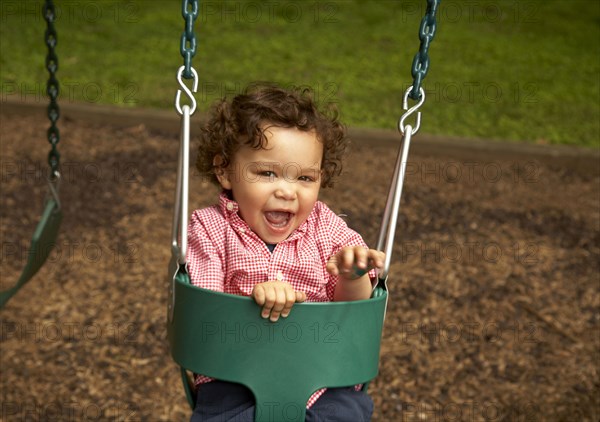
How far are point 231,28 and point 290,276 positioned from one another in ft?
19.8

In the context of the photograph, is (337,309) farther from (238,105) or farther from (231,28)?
(231,28)

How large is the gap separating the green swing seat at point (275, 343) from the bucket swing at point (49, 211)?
966 mm

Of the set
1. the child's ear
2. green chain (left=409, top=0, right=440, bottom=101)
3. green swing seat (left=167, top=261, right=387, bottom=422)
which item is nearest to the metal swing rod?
green chain (left=409, top=0, right=440, bottom=101)

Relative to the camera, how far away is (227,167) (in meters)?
1.87

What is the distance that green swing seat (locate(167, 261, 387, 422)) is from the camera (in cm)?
157

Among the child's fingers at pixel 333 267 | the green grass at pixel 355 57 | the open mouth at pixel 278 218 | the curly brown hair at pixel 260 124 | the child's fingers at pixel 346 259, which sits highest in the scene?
the green grass at pixel 355 57

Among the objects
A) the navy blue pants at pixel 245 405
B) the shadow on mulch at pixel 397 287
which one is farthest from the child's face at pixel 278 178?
the shadow on mulch at pixel 397 287

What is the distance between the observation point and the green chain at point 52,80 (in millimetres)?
2504

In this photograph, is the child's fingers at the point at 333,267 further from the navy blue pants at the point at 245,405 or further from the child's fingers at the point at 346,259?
the navy blue pants at the point at 245,405

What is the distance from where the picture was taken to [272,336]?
159 centimetres

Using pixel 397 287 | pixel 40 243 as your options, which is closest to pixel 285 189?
pixel 40 243

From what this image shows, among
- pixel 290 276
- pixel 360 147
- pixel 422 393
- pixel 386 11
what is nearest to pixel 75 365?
pixel 422 393

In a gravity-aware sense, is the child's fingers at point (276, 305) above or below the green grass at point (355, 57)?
below

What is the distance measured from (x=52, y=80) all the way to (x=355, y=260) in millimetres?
1439
